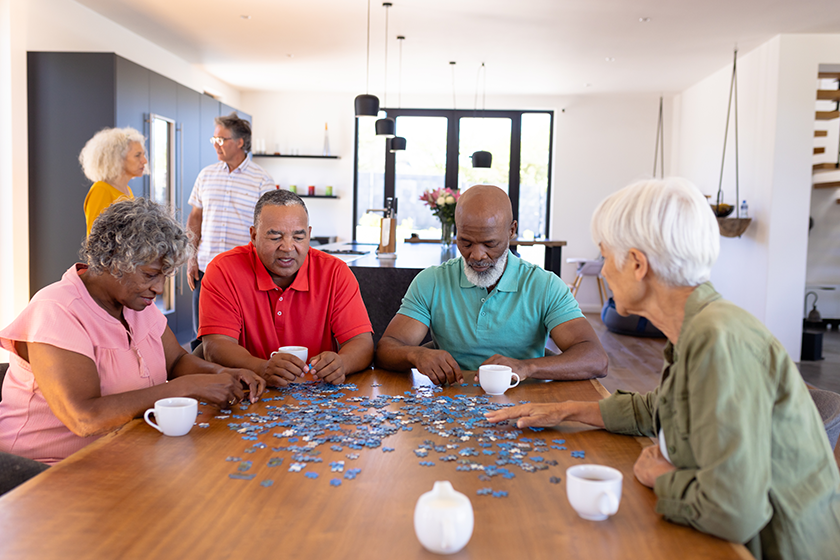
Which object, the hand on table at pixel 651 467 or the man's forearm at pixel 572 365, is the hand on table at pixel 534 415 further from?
the man's forearm at pixel 572 365

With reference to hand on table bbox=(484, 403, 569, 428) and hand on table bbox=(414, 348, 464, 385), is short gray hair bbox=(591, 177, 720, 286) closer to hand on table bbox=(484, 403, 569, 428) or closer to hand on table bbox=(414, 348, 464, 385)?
hand on table bbox=(484, 403, 569, 428)

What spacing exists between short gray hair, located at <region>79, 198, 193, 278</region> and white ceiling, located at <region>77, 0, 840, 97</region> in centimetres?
414

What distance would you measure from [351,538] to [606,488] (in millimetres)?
404

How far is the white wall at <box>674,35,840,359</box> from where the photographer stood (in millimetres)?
6215

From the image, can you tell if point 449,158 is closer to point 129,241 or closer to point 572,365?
point 572,365

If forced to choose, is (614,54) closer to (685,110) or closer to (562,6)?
(562,6)

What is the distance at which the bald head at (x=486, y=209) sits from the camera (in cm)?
239

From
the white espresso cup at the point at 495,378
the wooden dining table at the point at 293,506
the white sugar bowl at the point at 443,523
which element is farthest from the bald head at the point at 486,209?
the white sugar bowl at the point at 443,523

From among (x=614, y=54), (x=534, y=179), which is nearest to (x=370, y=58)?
(x=614, y=54)

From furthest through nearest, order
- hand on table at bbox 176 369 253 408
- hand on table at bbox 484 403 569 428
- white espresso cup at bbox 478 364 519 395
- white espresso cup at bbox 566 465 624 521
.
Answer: white espresso cup at bbox 478 364 519 395, hand on table at bbox 176 369 253 408, hand on table at bbox 484 403 569 428, white espresso cup at bbox 566 465 624 521

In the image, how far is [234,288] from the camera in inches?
94.0

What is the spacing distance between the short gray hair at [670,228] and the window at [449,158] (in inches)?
334

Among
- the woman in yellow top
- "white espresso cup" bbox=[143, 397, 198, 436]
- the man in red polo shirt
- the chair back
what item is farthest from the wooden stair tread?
"white espresso cup" bbox=[143, 397, 198, 436]

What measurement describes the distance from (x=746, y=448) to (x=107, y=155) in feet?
12.9
